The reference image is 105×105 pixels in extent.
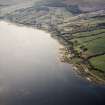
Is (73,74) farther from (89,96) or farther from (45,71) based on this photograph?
(89,96)

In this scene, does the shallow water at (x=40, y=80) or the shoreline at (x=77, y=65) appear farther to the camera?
the shoreline at (x=77, y=65)

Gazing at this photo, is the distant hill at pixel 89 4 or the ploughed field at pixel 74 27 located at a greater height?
the distant hill at pixel 89 4

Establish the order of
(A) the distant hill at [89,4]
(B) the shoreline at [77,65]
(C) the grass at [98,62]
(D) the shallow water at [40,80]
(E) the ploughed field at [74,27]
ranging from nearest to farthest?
1. (D) the shallow water at [40,80]
2. (B) the shoreline at [77,65]
3. (C) the grass at [98,62]
4. (E) the ploughed field at [74,27]
5. (A) the distant hill at [89,4]

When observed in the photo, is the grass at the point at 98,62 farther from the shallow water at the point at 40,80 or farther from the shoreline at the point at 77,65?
the shallow water at the point at 40,80

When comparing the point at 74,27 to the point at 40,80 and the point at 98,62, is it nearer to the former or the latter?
the point at 98,62

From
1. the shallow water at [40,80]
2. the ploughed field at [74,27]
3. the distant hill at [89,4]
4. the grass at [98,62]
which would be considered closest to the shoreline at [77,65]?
the ploughed field at [74,27]

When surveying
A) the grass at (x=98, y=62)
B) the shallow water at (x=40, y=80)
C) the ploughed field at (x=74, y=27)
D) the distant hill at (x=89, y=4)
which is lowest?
the shallow water at (x=40, y=80)

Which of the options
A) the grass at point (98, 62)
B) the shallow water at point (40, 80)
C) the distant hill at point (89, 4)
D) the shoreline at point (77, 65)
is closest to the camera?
the shallow water at point (40, 80)

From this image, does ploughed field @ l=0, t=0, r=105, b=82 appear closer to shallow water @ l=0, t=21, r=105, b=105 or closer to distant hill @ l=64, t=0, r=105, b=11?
distant hill @ l=64, t=0, r=105, b=11

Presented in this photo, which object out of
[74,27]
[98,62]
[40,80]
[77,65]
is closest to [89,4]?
[74,27]
